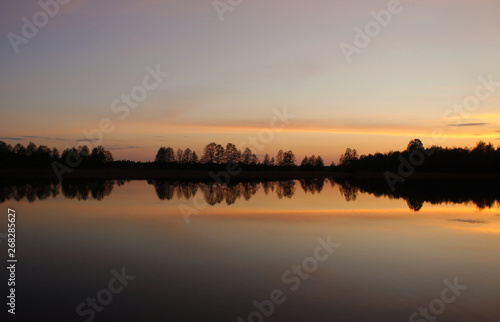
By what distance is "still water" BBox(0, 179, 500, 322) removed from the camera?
7.78 meters

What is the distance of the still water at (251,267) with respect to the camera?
778 cm

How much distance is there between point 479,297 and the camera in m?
8.92

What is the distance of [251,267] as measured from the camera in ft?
35.8

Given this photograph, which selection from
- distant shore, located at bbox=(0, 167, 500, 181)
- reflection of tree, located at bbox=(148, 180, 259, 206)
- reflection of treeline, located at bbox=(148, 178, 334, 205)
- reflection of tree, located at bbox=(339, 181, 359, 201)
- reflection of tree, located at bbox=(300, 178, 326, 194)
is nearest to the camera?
reflection of tree, located at bbox=(148, 180, 259, 206)

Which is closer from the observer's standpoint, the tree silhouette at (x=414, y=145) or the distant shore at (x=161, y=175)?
the distant shore at (x=161, y=175)

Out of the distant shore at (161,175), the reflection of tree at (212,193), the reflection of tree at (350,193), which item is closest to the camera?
the reflection of tree at (212,193)

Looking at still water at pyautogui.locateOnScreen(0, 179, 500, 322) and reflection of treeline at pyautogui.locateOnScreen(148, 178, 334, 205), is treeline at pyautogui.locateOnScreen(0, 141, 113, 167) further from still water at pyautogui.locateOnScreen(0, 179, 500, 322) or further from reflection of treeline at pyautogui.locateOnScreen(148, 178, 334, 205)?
still water at pyautogui.locateOnScreen(0, 179, 500, 322)

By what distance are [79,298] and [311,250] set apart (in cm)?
786

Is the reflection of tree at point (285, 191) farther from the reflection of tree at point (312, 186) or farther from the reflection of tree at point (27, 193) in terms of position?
the reflection of tree at point (27, 193)

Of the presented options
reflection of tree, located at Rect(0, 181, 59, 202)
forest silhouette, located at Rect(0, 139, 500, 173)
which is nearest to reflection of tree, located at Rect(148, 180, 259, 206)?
reflection of tree, located at Rect(0, 181, 59, 202)

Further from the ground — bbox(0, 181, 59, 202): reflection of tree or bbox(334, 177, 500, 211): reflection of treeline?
bbox(334, 177, 500, 211): reflection of treeline

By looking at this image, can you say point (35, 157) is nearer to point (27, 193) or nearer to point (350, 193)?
point (27, 193)

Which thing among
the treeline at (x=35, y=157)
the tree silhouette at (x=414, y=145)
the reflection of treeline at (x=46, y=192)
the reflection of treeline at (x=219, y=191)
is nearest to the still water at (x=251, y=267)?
the reflection of treeline at (x=46, y=192)

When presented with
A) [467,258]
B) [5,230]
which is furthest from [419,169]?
[5,230]
